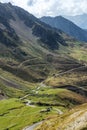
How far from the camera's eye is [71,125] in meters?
66.8

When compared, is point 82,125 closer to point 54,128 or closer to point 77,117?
point 77,117

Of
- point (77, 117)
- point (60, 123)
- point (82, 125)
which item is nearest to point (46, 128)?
point (60, 123)

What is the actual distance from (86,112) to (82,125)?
5.42 m

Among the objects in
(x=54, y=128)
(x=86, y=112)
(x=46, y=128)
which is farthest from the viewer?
(x=46, y=128)

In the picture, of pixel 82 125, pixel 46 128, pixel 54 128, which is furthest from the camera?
pixel 46 128

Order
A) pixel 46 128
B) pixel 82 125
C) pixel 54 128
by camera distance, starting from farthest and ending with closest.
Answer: pixel 46 128 < pixel 54 128 < pixel 82 125

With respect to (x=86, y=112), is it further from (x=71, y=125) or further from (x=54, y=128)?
(x=54, y=128)

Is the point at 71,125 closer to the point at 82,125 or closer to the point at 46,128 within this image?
the point at 82,125

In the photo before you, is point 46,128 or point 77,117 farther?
point 46,128

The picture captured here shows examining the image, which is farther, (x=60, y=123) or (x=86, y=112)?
(x=60, y=123)

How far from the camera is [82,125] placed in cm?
6312

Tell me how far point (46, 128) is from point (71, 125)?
46.0 ft

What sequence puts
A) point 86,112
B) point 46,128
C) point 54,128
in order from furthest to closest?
point 46,128
point 54,128
point 86,112

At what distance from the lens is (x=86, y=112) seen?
224 ft
